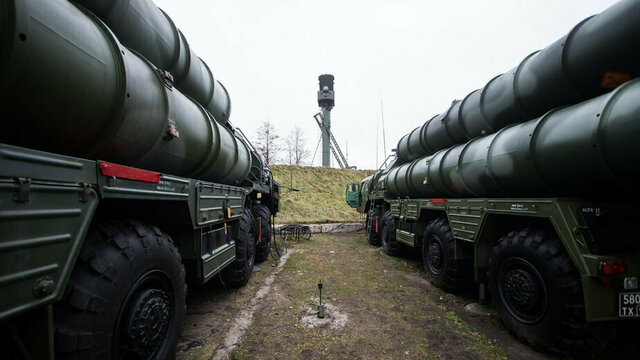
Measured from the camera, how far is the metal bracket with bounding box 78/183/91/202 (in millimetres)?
1559

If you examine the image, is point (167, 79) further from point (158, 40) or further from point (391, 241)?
point (391, 241)

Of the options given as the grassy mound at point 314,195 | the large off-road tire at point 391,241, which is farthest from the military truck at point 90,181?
the grassy mound at point 314,195

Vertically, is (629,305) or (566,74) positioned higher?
(566,74)

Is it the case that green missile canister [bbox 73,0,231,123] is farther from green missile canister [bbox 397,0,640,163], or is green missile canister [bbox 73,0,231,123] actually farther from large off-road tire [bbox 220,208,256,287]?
green missile canister [bbox 397,0,640,163]

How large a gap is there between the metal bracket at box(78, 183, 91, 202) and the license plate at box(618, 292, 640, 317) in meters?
4.23

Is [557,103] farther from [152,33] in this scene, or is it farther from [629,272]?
[152,33]

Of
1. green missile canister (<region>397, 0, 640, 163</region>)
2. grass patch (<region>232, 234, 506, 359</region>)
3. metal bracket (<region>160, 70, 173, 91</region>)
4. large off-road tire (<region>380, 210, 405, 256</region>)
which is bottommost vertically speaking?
grass patch (<region>232, 234, 506, 359</region>)

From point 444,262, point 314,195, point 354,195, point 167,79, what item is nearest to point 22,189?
point 167,79

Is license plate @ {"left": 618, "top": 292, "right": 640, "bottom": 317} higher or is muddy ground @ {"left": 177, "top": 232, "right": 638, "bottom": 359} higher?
license plate @ {"left": 618, "top": 292, "right": 640, "bottom": 317}

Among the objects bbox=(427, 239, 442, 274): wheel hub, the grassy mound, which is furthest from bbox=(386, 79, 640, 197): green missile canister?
A: the grassy mound

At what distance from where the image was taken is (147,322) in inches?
83.7

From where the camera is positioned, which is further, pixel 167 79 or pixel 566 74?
pixel 566 74

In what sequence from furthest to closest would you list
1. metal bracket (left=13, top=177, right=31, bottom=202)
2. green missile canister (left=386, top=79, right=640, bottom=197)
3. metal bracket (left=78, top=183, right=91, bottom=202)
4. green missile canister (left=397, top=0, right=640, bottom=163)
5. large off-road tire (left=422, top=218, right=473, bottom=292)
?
large off-road tire (left=422, top=218, right=473, bottom=292), green missile canister (left=397, top=0, right=640, bottom=163), green missile canister (left=386, top=79, right=640, bottom=197), metal bracket (left=78, top=183, right=91, bottom=202), metal bracket (left=13, top=177, right=31, bottom=202)

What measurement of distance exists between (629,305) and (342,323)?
2.84 m
